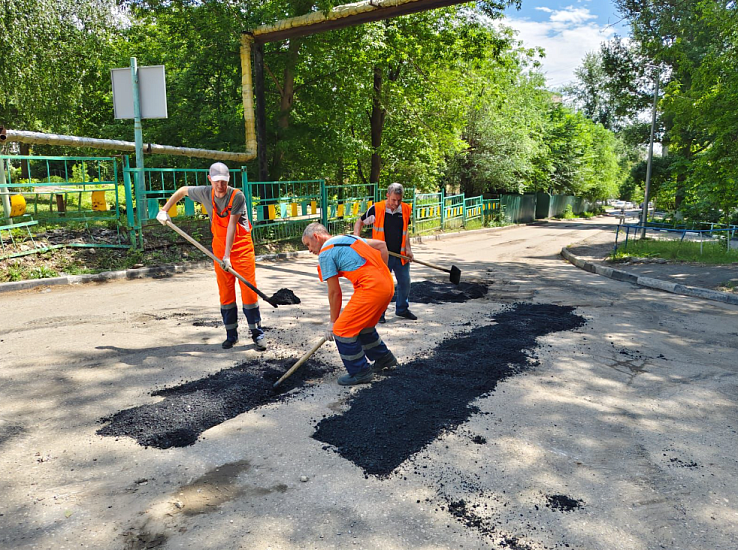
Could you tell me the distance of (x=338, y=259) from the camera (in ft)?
13.8

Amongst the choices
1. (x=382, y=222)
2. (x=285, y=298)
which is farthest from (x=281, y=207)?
(x=382, y=222)

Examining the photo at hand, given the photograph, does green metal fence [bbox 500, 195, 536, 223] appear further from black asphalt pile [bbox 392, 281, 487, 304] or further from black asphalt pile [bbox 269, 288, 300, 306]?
black asphalt pile [bbox 269, 288, 300, 306]

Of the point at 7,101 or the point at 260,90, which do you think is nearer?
the point at 260,90

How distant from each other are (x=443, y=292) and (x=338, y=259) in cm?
471

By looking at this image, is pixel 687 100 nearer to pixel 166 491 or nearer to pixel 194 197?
pixel 194 197

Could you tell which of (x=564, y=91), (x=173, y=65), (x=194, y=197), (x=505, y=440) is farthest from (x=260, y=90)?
(x=564, y=91)

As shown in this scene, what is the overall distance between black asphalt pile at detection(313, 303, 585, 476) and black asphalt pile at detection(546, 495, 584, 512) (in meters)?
0.86

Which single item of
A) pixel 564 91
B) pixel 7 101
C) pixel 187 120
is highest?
pixel 564 91

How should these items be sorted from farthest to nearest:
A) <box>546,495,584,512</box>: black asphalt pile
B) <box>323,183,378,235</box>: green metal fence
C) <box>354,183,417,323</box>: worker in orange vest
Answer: <box>323,183,378,235</box>: green metal fence, <box>354,183,417,323</box>: worker in orange vest, <box>546,495,584,512</box>: black asphalt pile

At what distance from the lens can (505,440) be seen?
11.5 feet

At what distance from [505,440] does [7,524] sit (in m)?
2.91

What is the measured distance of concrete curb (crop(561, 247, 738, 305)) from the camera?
878 centimetres

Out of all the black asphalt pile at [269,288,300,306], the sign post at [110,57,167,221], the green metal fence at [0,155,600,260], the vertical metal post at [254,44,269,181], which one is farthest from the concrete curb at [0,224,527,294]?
the vertical metal post at [254,44,269,181]

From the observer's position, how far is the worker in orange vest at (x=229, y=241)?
5.23 metres
